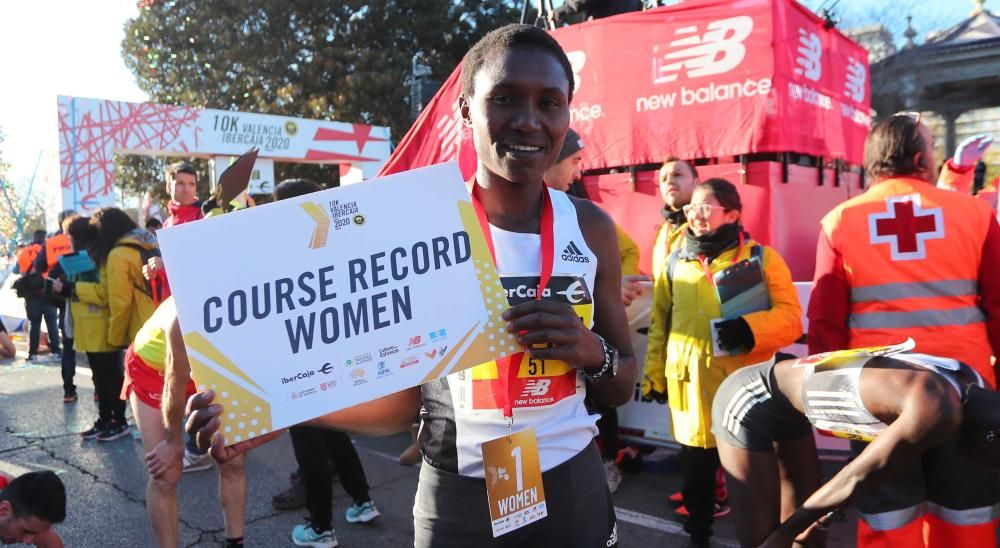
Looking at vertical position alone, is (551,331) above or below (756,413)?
above

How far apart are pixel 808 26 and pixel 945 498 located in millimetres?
4073

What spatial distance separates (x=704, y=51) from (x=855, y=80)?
6.38ft

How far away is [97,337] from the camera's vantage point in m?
5.60

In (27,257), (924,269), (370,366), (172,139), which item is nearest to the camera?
(370,366)

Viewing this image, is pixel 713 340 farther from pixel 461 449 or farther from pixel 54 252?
pixel 54 252

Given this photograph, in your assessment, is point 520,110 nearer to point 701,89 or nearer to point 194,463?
point 701,89

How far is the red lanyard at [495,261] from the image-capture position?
1.40 meters

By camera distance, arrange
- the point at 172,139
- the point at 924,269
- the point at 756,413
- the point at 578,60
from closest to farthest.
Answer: the point at 756,413, the point at 924,269, the point at 578,60, the point at 172,139

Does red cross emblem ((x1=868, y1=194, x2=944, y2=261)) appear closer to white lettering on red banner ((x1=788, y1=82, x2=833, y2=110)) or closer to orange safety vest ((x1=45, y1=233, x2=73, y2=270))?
white lettering on red banner ((x1=788, y1=82, x2=833, y2=110))

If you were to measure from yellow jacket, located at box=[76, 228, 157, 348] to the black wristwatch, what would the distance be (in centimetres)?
473

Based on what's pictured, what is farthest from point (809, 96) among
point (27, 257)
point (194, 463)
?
point (27, 257)

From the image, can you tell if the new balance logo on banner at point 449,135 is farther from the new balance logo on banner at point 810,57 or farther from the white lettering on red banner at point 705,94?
the new balance logo on banner at point 810,57

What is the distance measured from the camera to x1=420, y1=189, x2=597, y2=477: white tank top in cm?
142

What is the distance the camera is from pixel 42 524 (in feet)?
9.45
